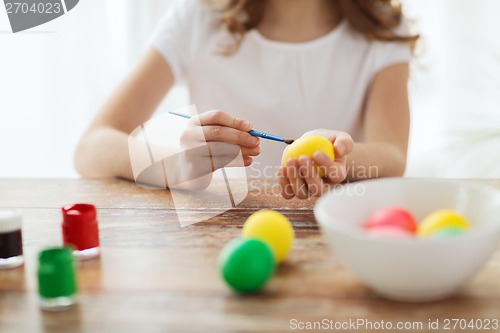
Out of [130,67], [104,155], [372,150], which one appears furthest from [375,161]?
[130,67]

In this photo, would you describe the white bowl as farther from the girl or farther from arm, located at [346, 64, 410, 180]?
the girl

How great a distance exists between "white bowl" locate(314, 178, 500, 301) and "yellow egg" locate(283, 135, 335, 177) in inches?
9.5

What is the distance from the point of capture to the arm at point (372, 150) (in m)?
1.05

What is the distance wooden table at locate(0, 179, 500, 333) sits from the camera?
0.68 meters

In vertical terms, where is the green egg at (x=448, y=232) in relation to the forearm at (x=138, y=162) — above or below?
above

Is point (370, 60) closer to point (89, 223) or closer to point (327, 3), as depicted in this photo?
point (327, 3)

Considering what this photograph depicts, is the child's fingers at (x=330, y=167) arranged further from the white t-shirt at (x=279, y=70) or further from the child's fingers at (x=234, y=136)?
the white t-shirt at (x=279, y=70)

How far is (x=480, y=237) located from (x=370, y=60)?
3.52ft

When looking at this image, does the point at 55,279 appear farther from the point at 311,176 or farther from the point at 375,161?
the point at 375,161

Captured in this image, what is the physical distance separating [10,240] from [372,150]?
798 millimetres

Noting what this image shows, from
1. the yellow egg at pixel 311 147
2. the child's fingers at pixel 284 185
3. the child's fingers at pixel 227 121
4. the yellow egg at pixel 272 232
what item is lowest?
the child's fingers at pixel 284 185

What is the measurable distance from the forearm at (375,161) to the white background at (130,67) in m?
0.85

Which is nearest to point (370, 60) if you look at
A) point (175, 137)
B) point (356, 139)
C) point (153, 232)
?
point (356, 139)

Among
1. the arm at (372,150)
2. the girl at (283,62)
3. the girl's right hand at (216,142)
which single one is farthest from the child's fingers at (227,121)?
the girl at (283,62)
